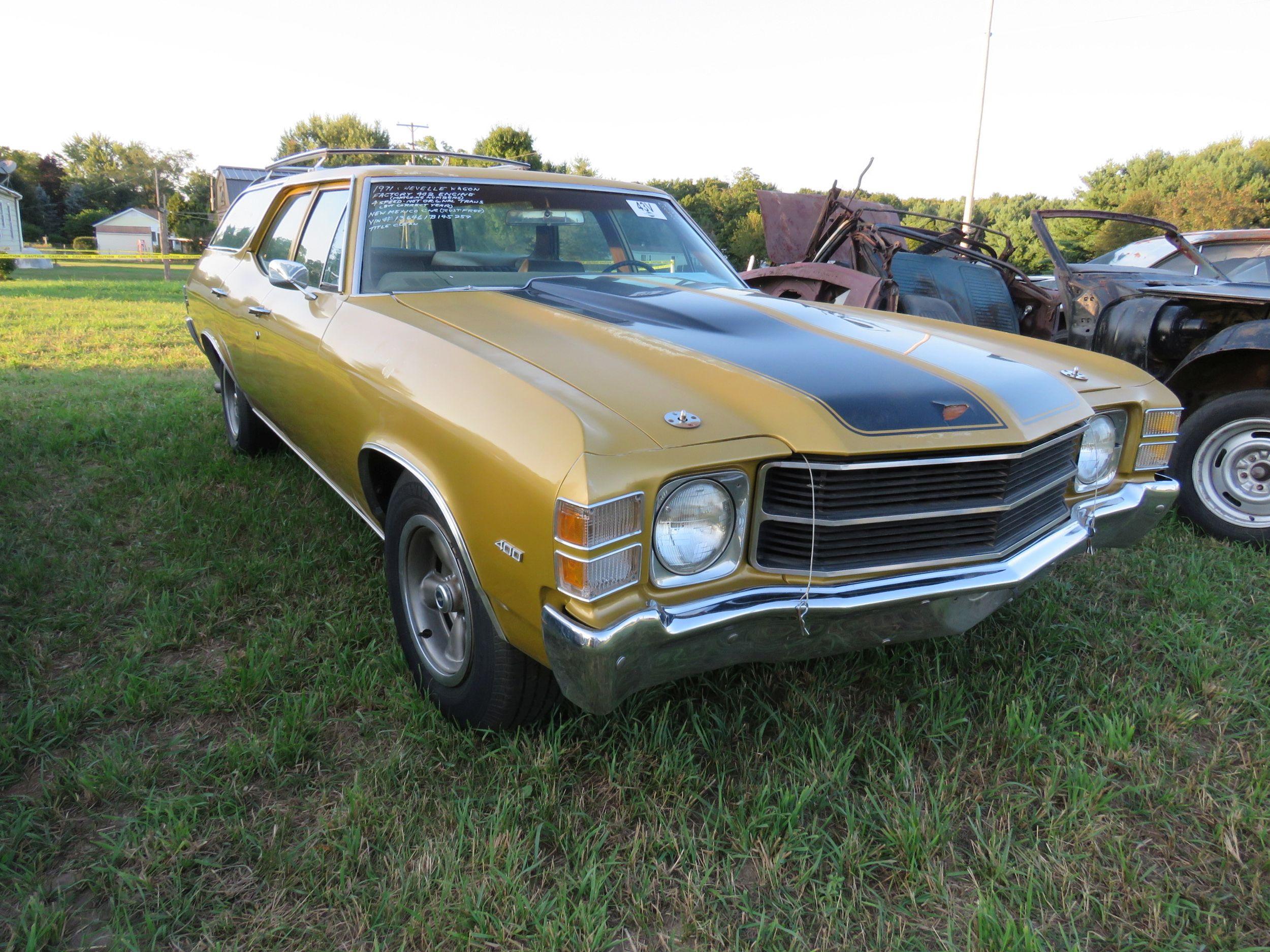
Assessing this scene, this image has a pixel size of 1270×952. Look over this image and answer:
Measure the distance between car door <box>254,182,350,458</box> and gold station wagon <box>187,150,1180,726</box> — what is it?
0.08 feet

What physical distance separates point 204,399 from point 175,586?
10.9 feet

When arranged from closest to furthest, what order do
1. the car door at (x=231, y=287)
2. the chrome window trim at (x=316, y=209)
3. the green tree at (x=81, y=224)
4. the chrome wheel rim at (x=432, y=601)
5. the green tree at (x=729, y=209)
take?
the chrome wheel rim at (x=432, y=601) → the chrome window trim at (x=316, y=209) → the car door at (x=231, y=287) → the green tree at (x=729, y=209) → the green tree at (x=81, y=224)

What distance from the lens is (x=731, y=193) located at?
142 ft

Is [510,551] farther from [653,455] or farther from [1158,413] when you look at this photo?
[1158,413]

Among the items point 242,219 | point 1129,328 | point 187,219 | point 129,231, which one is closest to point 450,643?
point 242,219

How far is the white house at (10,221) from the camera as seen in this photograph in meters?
40.4

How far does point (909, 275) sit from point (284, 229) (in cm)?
374

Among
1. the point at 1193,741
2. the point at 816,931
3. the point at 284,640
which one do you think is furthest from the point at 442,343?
the point at 1193,741

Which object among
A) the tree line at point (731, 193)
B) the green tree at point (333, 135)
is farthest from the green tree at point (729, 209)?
the green tree at point (333, 135)

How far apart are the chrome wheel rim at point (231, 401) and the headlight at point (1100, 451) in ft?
13.1

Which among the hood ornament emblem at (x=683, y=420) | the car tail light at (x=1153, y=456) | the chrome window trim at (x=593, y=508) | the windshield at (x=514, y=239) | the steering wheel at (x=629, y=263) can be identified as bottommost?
the car tail light at (x=1153, y=456)

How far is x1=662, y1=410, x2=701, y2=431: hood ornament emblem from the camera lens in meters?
1.79

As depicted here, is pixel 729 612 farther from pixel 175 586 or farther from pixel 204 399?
pixel 204 399

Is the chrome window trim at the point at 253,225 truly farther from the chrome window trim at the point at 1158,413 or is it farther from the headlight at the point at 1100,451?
the chrome window trim at the point at 1158,413
